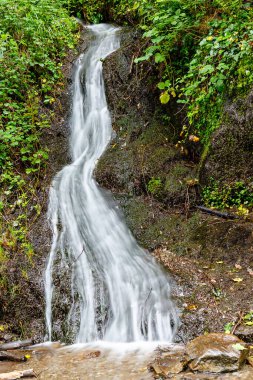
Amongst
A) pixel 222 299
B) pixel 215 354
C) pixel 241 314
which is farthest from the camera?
pixel 222 299

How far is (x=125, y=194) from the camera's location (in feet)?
19.8

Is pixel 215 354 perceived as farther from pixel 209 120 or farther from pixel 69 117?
pixel 69 117

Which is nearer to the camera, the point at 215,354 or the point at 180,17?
the point at 215,354

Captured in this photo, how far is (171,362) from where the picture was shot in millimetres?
3381

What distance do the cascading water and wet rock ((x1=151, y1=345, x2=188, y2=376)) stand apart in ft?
1.13

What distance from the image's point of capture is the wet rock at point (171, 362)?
3145mm

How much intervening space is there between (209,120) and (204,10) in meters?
1.98

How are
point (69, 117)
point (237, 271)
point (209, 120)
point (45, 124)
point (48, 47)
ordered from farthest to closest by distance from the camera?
point (48, 47), point (69, 117), point (45, 124), point (209, 120), point (237, 271)

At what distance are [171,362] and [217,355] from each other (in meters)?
0.51

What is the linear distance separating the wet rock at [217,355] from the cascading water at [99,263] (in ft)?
2.71

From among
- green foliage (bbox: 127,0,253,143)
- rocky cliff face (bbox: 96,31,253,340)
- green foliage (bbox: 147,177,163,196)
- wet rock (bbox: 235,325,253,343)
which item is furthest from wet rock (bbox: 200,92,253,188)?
wet rock (bbox: 235,325,253,343)

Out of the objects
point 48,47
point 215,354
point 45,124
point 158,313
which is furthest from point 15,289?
point 48,47

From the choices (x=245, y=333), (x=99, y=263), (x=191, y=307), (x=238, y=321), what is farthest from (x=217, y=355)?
(x=99, y=263)

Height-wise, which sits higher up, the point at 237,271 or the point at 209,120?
the point at 209,120
